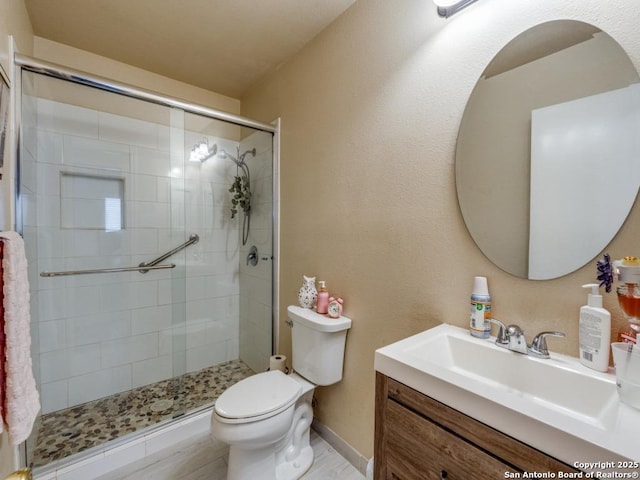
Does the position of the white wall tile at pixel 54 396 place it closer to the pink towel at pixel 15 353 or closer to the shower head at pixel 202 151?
the pink towel at pixel 15 353

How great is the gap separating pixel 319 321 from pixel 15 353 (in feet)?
3.69

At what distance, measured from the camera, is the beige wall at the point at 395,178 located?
0.93 metres

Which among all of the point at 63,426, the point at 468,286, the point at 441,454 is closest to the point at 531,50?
the point at 468,286

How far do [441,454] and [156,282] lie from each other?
2217mm

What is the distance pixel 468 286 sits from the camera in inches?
42.7

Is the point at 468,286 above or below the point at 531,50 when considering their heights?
Answer: below

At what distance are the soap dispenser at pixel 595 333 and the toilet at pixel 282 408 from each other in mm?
969

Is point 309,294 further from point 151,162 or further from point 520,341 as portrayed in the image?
point 151,162

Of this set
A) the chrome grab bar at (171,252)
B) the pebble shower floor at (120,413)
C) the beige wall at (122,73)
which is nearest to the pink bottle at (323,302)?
the pebble shower floor at (120,413)

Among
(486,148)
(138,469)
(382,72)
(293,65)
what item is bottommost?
(138,469)

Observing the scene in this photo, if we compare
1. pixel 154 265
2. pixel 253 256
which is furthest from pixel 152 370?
pixel 253 256

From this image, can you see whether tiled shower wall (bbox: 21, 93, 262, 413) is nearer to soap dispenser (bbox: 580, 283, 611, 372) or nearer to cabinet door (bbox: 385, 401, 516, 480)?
cabinet door (bbox: 385, 401, 516, 480)

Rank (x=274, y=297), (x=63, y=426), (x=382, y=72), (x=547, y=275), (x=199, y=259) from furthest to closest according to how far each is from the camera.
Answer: (x=199, y=259)
(x=274, y=297)
(x=63, y=426)
(x=382, y=72)
(x=547, y=275)

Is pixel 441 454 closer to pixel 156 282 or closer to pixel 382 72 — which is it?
pixel 382 72
